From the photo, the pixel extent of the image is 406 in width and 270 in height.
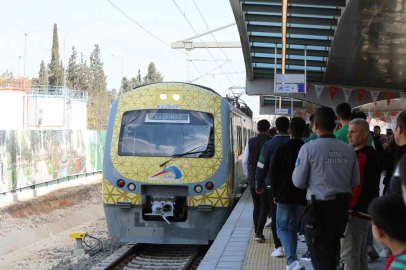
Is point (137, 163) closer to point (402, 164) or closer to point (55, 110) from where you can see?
point (402, 164)

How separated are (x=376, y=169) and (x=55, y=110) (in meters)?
61.4

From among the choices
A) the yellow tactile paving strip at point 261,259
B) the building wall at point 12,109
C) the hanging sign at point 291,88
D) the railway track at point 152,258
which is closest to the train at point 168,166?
the railway track at point 152,258

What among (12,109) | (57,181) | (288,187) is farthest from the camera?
(12,109)

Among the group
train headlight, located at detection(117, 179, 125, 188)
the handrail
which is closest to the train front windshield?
train headlight, located at detection(117, 179, 125, 188)

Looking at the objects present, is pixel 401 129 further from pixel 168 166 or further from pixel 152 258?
pixel 152 258

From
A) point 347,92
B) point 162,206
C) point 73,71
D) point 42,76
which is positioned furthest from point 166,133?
point 73,71

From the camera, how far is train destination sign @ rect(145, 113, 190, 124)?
11.9m

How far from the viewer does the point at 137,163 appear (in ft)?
37.7

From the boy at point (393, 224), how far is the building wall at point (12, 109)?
53755mm

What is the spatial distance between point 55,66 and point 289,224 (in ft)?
311

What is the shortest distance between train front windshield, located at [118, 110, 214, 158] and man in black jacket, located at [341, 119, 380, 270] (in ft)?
18.6

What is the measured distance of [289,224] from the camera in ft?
Answer: 24.4

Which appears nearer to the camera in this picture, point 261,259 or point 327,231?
point 327,231

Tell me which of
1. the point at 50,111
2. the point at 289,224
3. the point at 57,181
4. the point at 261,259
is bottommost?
the point at 57,181
